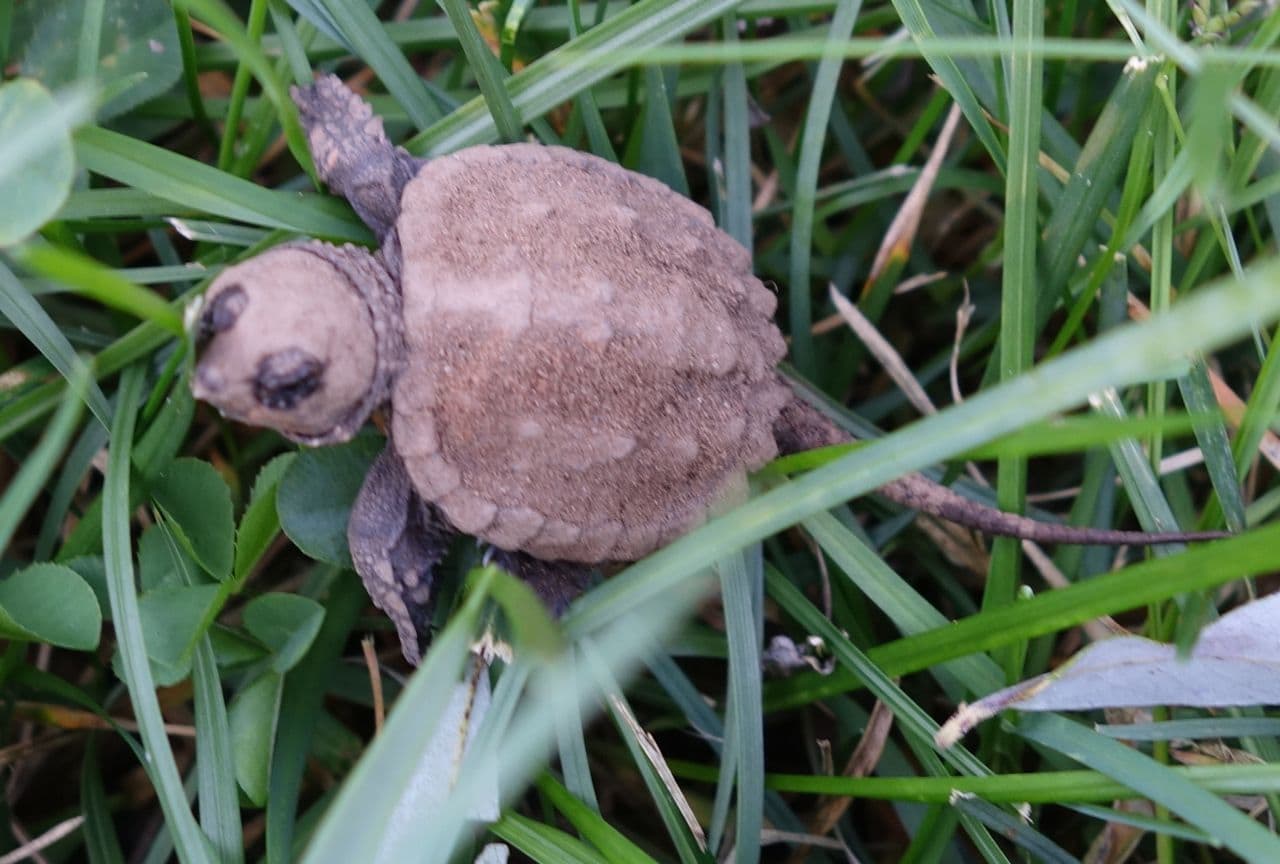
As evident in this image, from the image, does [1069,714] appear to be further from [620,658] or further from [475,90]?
[475,90]

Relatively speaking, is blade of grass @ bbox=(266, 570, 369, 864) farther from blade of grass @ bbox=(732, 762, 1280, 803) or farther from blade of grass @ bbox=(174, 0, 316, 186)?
blade of grass @ bbox=(732, 762, 1280, 803)

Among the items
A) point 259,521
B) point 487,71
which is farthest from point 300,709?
point 487,71

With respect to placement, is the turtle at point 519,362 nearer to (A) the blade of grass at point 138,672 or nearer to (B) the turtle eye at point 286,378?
(B) the turtle eye at point 286,378

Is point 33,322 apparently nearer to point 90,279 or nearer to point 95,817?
point 90,279

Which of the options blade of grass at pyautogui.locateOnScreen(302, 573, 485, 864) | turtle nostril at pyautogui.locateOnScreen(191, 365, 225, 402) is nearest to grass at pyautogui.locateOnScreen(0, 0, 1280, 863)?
blade of grass at pyautogui.locateOnScreen(302, 573, 485, 864)

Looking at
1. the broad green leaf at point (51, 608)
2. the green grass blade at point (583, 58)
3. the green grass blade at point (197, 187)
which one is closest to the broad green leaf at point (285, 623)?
the broad green leaf at point (51, 608)

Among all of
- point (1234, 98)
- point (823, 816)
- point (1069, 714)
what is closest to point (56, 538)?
point (823, 816)
